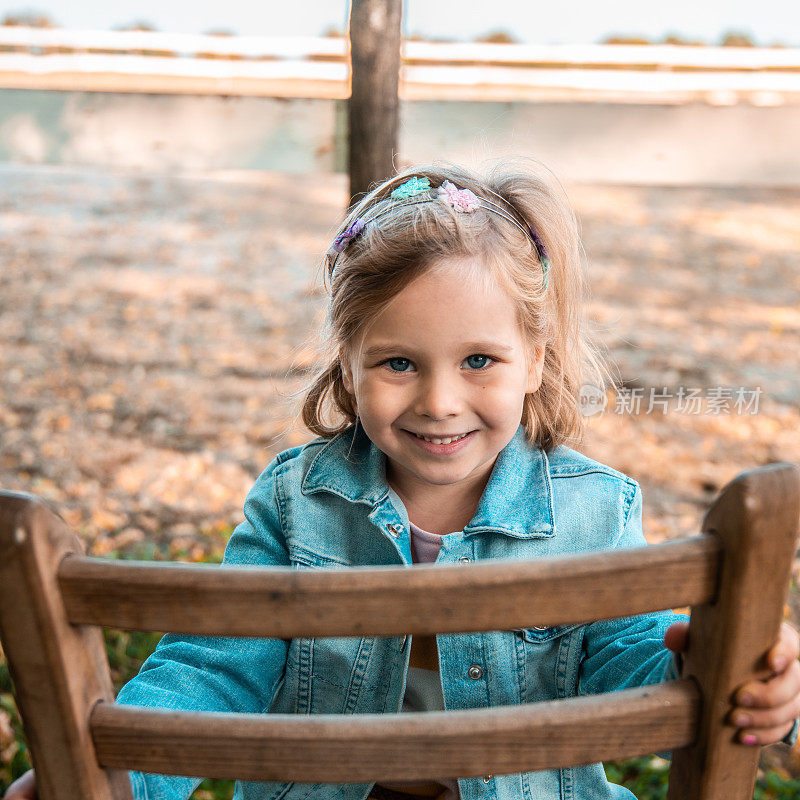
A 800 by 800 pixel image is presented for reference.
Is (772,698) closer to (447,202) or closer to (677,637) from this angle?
(677,637)

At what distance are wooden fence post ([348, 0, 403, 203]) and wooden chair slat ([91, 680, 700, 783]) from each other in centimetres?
150

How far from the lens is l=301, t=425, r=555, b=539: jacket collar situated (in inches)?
53.6

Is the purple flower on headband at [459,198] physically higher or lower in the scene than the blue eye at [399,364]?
higher

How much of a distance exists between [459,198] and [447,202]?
0.09ft

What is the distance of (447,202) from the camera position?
1364 mm

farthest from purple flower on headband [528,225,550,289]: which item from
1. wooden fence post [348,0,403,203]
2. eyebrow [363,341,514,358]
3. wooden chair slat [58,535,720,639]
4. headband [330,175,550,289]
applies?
wooden chair slat [58,535,720,639]

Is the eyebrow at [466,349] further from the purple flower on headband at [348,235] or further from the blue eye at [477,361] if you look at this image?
the purple flower on headband at [348,235]

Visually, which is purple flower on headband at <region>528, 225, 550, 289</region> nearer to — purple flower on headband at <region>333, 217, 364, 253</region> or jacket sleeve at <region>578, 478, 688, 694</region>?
purple flower on headband at <region>333, 217, 364, 253</region>

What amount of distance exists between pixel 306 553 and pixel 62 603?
69 cm

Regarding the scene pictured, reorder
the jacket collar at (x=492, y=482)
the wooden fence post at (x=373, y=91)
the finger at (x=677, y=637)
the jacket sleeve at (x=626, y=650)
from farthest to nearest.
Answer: the wooden fence post at (x=373, y=91) < the jacket collar at (x=492, y=482) < the jacket sleeve at (x=626, y=650) < the finger at (x=677, y=637)

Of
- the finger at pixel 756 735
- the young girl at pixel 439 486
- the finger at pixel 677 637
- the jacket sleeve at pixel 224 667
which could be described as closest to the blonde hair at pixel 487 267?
the young girl at pixel 439 486

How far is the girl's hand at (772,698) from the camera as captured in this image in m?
0.77

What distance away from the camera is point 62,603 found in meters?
0.73

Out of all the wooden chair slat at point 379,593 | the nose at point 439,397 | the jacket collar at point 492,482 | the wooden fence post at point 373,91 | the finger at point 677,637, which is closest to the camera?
the wooden chair slat at point 379,593
